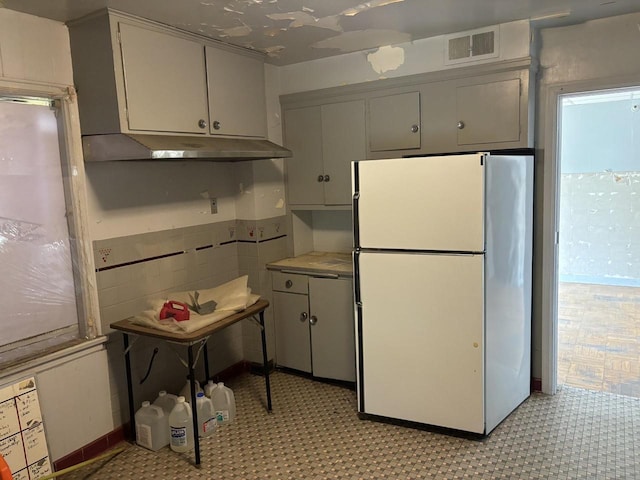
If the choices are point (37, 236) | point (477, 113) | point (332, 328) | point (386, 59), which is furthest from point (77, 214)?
point (477, 113)

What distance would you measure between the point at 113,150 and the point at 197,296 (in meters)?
0.97

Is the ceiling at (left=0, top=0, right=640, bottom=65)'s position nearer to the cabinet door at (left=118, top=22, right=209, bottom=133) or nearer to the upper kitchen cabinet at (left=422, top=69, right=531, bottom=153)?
the cabinet door at (left=118, top=22, right=209, bottom=133)

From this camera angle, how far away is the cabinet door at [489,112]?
2.80 meters

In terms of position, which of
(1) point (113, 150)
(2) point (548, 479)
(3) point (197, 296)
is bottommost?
(2) point (548, 479)

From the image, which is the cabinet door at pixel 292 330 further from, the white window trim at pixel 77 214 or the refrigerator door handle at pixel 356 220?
the white window trim at pixel 77 214

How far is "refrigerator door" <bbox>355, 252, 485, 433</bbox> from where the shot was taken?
253 centimetres

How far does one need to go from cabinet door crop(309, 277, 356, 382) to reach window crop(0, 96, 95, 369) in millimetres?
1438

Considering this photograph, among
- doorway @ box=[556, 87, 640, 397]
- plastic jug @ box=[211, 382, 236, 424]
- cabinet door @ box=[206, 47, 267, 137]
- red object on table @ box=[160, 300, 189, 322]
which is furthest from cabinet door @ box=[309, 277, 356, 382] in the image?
doorway @ box=[556, 87, 640, 397]

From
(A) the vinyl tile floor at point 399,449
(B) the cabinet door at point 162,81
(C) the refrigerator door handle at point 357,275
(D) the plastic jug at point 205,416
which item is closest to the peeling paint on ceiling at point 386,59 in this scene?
(B) the cabinet door at point 162,81

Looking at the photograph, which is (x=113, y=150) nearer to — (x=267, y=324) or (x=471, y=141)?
(x=267, y=324)

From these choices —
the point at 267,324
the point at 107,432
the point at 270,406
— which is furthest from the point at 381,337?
the point at 107,432

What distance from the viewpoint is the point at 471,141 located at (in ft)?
9.67

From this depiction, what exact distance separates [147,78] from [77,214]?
0.78 m

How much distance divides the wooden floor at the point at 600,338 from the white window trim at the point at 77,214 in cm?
299
